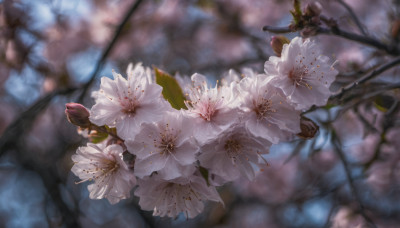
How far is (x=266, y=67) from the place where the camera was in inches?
50.3

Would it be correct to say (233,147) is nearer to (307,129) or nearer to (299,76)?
(307,129)

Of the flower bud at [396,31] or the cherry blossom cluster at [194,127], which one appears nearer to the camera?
the cherry blossom cluster at [194,127]

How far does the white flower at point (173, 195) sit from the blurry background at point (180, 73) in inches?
58.9

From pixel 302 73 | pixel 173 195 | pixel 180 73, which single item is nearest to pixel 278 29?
pixel 302 73

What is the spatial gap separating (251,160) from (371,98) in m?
0.87

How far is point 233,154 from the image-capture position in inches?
50.8

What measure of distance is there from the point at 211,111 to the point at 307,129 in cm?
38

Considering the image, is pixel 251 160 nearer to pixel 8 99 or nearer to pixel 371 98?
pixel 371 98

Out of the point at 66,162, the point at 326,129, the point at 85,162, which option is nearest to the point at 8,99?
the point at 66,162

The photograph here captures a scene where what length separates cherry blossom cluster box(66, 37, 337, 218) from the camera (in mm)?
1236

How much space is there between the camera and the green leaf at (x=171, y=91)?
138 cm

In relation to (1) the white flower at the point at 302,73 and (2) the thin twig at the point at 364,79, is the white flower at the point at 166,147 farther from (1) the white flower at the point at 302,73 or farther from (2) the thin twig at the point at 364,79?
(2) the thin twig at the point at 364,79

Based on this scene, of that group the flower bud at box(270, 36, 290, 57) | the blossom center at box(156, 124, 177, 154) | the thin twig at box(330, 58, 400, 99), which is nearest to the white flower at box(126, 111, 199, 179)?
the blossom center at box(156, 124, 177, 154)

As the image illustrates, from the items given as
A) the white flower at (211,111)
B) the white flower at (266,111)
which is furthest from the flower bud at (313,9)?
the white flower at (211,111)
